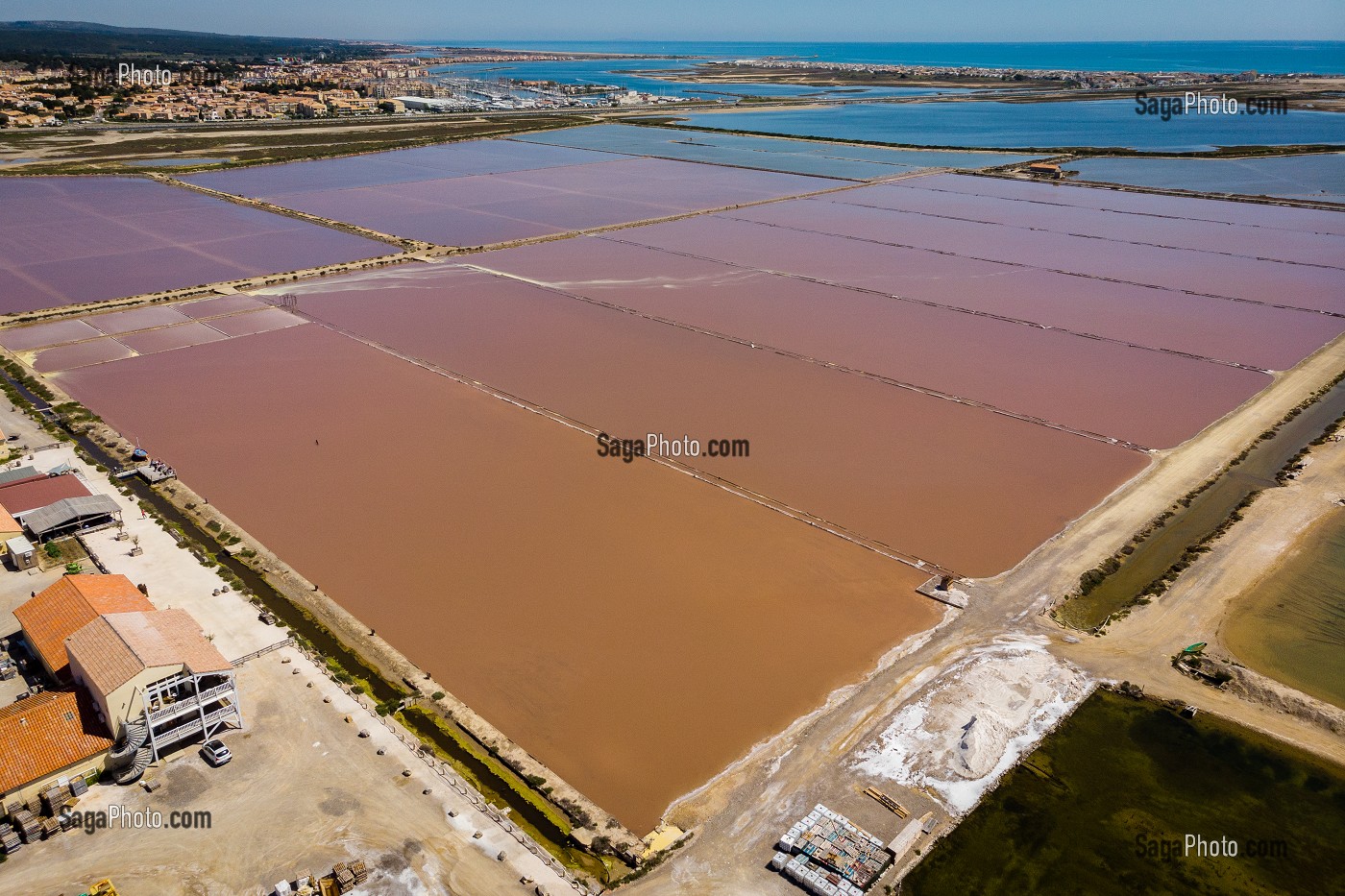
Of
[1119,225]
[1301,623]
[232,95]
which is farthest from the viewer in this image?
[232,95]

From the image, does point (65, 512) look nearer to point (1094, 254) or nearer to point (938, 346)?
point (938, 346)

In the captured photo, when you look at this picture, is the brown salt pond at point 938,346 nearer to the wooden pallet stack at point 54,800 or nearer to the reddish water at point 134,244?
the reddish water at point 134,244

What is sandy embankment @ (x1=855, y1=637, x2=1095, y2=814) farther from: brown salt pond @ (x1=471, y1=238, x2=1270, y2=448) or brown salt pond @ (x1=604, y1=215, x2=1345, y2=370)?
brown salt pond @ (x1=604, y1=215, x2=1345, y2=370)

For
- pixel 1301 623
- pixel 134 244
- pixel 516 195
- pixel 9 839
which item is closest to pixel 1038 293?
pixel 1301 623

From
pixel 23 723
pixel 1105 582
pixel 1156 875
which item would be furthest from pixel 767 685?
A: pixel 23 723

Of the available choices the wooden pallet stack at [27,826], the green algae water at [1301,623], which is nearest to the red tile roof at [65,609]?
the wooden pallet stack at [27,826]

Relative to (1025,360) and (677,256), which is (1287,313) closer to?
(1025,360)
